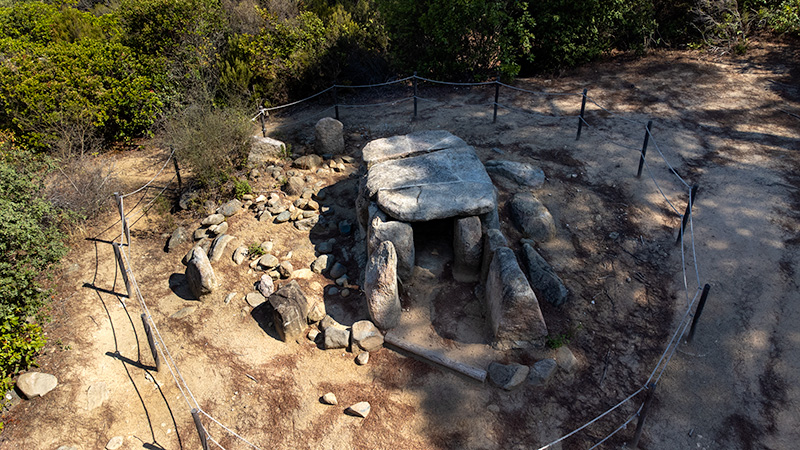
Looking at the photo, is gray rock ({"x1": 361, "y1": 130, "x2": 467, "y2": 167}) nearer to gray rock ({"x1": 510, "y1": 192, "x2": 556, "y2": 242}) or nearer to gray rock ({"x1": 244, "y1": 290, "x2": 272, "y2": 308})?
gray rock ({"x1": 510, "y1": 192, "x2": 556, "y2": 242})

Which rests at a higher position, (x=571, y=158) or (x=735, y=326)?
(x=571, y=158)

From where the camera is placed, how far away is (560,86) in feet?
37.2

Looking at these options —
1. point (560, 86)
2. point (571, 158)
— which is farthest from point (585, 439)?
point (560, 86)

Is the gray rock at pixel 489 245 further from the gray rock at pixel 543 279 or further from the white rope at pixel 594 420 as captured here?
the white rope at pixel 594 420

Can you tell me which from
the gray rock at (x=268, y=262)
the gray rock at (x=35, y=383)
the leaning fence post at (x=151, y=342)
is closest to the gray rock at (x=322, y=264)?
the gray rock at (x=268, y=262)

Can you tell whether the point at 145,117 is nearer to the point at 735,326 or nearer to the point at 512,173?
the point at 512,173

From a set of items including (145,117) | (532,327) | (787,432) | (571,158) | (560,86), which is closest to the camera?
(787,432)

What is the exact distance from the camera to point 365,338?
5.84m

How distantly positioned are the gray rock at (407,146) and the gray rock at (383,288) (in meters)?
1.91

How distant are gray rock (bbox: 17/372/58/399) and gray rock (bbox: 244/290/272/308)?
2.07 meters

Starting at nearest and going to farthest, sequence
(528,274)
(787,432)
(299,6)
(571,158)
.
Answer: (787,432), (528,274), (571,158), (299,6)

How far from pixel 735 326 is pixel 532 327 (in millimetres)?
2303

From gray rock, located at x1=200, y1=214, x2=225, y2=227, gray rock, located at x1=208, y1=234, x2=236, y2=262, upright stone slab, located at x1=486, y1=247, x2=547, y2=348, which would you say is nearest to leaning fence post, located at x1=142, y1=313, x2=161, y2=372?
gray rock, located at x1=208, y1=234, x2=236, y2=262

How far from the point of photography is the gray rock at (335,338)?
585 cm
